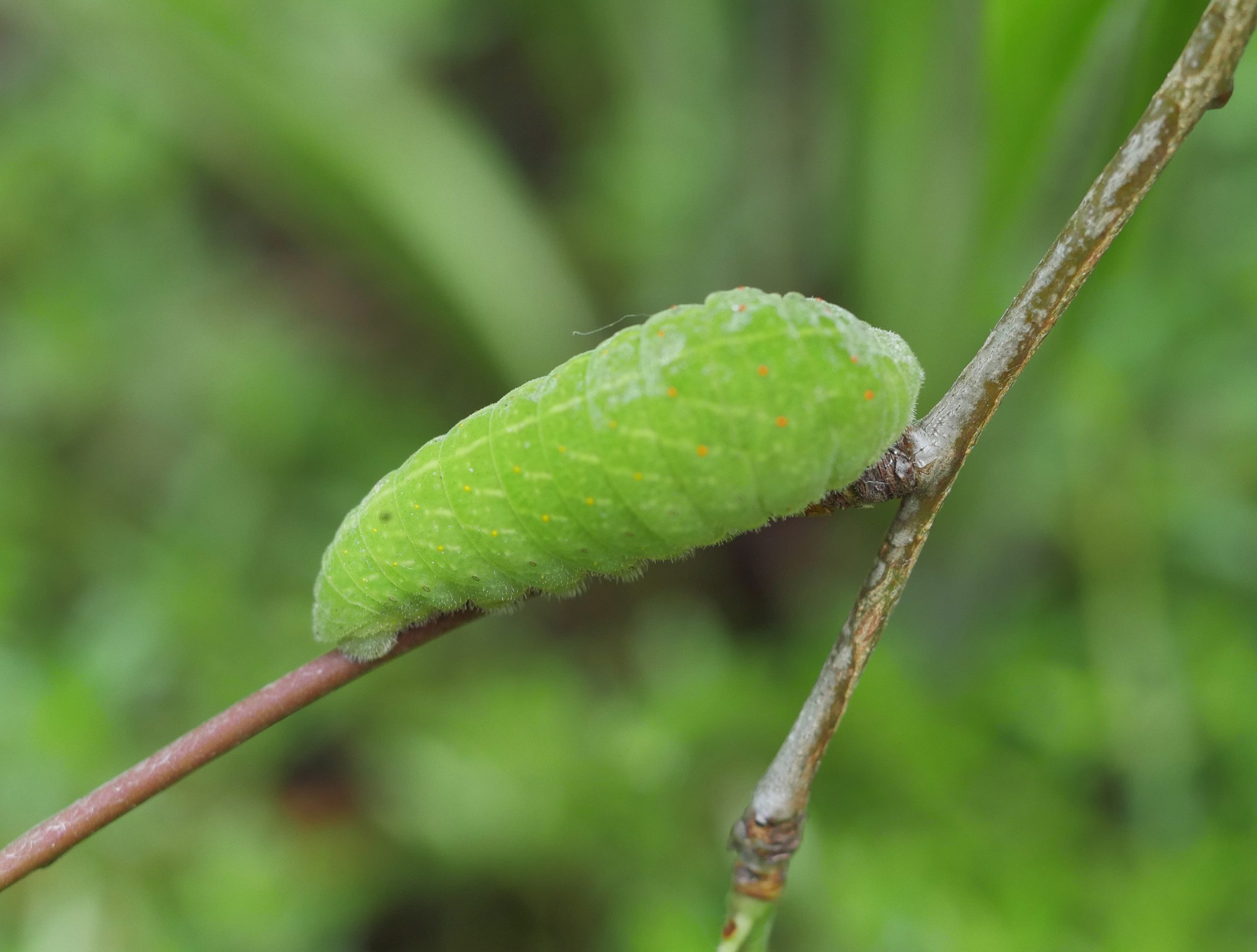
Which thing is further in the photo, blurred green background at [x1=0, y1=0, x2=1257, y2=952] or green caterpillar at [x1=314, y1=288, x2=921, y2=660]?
blurred green background at [x1=0, y1=0, x2=1257, y2=952]

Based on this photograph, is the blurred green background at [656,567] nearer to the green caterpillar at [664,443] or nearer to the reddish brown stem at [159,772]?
the green caterpillar at [664,443]

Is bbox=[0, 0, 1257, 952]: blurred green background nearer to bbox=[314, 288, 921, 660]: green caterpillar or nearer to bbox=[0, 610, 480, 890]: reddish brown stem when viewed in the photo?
bbox=[314, 288, 921, 660]: green caterpillar

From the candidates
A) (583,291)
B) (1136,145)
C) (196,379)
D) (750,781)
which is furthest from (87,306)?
(1136,145)

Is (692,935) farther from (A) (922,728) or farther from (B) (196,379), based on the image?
(B) (196,379)

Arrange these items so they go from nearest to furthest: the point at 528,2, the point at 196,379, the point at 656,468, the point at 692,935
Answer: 1. the point at 656,468
2. the point at 692,935
3. the point at 196,379
4. the point at 528,2

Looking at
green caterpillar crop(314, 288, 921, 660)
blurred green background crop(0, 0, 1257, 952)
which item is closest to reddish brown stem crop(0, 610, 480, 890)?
green caterpillar crop(314, 288, 921, 660)

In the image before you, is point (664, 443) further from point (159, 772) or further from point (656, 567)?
point (656, 567)

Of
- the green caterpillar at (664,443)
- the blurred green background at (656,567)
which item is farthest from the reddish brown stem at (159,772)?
the blurred green background at (656,567)
